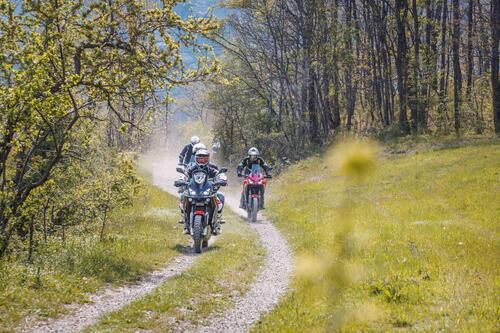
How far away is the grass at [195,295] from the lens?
810 centimetres

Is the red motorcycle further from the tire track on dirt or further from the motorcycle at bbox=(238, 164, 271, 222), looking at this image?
the tire track on dirt

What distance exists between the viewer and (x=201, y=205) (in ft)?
48.1

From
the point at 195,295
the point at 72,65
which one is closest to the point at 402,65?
the point at 72,65

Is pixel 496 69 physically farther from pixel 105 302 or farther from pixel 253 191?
pixel 105 302

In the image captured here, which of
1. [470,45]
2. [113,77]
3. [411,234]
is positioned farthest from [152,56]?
[470,45]

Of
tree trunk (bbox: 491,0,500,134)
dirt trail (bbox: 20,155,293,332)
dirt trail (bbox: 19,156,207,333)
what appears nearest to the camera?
dirt trail (bbox: 19,156,207,333)

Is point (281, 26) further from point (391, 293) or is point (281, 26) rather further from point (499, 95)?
point (391, 293)

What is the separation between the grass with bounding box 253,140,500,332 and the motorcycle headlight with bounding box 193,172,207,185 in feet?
10.5

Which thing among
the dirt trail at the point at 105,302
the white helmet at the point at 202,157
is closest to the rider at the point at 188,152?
the white helmet at the point at 202,157

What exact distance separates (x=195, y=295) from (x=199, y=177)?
5366 millimetres

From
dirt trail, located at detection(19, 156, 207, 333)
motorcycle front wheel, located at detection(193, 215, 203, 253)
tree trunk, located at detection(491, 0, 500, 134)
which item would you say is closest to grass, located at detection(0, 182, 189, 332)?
dirt trail, located at detection(19, 156, 207, 333)

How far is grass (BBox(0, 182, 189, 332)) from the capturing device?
8.47m

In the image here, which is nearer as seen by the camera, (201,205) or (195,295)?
(195,295)

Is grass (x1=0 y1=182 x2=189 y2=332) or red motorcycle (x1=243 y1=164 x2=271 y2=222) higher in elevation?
red motorcycle (x1=243 y1=164 x2=271 y2=222)
